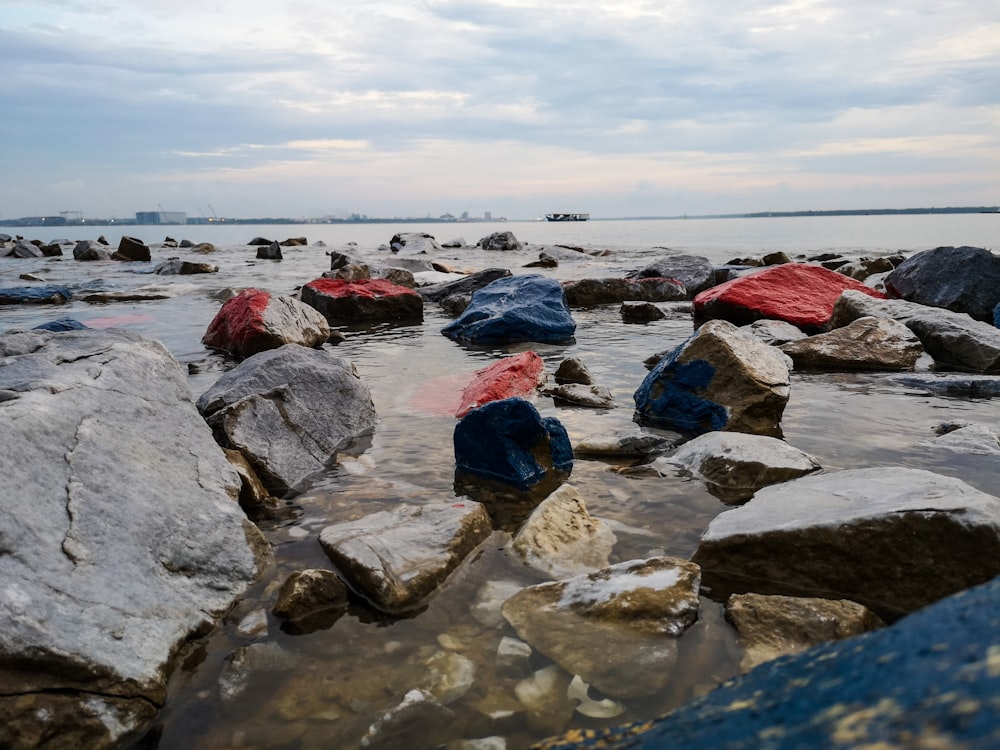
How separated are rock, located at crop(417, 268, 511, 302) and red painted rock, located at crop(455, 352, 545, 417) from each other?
6868mm

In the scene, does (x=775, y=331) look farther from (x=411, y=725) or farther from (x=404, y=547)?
(x=411, y=725)

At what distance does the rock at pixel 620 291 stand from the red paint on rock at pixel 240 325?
629 cm

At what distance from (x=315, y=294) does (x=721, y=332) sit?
785cm

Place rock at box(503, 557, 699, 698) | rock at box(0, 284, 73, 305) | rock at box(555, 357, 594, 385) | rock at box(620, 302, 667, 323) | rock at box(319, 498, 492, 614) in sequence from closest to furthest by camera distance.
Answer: rock at box(503, 557, 699, 698) → rock at box(319, 498, 492, 614) → rock at box(555, 357, 594, 385) → rock at box(620, 302, 667, 323) → rock at box(0, 284, 73, 305)

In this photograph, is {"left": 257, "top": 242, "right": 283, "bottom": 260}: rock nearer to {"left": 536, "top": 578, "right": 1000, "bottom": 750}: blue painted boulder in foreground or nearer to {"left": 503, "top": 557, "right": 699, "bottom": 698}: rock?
{"left": 503, "top": 557, "right": 699, "bottom": 698}: rock

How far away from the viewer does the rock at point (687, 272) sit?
1454cm

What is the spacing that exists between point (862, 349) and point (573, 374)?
9.95 ft

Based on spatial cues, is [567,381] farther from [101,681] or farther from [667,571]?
[101,681]

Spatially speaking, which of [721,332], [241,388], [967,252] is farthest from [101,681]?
[967,252]

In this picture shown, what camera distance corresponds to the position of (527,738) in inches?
79.4

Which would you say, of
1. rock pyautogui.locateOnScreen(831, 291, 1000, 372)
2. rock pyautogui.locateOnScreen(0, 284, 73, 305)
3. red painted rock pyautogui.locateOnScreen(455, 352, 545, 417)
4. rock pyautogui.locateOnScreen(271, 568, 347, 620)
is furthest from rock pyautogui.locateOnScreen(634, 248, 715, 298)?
rock pyautogui.locateOnScreen(271, 568, 347, 620)

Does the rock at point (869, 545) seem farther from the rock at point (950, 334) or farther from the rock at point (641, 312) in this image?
the rock at point (641, 312)

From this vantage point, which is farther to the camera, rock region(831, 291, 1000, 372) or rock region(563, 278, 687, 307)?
rock region(563, 278, 687, 307)

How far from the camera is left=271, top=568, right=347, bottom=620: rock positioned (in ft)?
8.77
